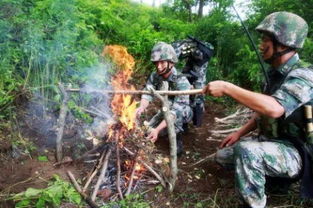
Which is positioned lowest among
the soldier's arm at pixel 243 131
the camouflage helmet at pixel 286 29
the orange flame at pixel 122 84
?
the soldier's arm at pixel 243 131

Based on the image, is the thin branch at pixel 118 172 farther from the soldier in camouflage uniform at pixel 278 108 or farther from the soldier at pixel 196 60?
the soldier at pixel 196 60

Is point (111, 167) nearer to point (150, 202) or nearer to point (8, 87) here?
point (150, 202)

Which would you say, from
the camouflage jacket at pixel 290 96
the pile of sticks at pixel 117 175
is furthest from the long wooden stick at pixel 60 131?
the camouflage jacket at pixel 290 96

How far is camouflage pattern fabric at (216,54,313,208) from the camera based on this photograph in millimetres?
3566

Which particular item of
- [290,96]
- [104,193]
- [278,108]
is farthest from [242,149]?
[104,193]

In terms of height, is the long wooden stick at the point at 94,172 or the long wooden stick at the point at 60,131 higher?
the long wooden stick at the point at 60,131

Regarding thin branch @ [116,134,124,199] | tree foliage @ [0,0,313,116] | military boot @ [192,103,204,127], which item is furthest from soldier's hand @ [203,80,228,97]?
military boot @ [192,103,204,127]

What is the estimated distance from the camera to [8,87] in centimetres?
542

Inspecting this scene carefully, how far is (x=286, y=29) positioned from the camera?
3.90 meters

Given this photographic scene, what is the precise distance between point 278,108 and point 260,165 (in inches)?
29.9

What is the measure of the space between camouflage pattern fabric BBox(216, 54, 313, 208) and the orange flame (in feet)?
5.23

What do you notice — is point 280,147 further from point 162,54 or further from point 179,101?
→ point 162,54

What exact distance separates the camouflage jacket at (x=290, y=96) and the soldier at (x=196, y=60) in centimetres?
268

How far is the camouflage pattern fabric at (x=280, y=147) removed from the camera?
3.57m
